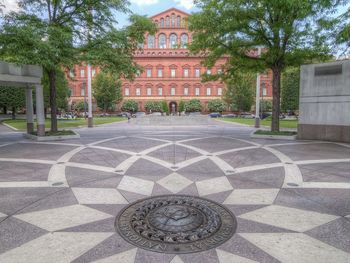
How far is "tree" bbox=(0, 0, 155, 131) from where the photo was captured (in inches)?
487

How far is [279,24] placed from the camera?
1362cm

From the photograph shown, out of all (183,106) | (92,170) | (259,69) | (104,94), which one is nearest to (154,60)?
(183,106)

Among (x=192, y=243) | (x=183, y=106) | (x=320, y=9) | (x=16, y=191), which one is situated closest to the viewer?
(x=192, y=243)

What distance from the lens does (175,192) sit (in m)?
5.66

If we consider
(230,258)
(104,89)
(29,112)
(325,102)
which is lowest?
(230,258)

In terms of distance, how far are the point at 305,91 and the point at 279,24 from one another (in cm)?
391

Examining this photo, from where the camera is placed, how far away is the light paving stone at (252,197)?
5032 mm

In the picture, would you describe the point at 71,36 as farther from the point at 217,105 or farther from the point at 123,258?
the point at 217,105

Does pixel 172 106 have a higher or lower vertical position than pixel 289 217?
higher

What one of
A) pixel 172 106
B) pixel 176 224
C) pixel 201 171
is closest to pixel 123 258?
pixel 176 224

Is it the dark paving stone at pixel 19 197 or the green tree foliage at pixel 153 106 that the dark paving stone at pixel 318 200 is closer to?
the dark paving stone at pixel 19 197

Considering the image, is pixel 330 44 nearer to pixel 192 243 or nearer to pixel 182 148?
pixel 182 148

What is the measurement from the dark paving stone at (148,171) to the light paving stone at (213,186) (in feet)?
4.03

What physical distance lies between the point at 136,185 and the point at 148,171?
3.98ft
